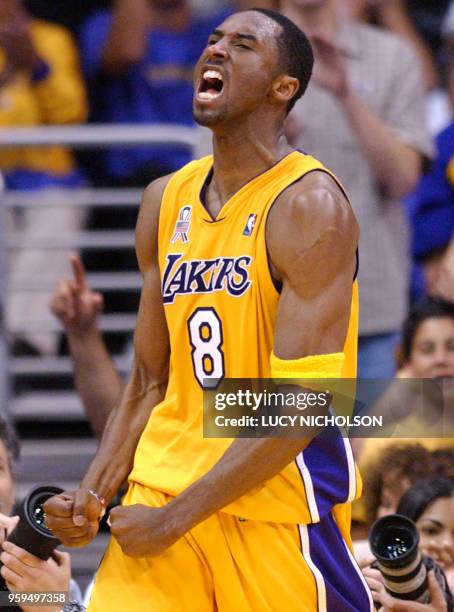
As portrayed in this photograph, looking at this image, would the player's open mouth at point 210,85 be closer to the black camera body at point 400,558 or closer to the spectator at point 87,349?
the black camera body at point 400,558

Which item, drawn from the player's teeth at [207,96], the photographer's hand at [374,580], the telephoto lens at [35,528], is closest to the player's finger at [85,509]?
the telephoto lens at [35,528]

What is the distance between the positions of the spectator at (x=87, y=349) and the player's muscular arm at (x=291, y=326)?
1904mm

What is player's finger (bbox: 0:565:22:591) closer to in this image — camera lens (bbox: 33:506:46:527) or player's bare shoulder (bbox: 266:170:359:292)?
camera lens (bbox: 33:506:46:527)

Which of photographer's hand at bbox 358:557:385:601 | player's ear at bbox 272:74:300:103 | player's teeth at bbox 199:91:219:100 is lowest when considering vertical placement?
photographer's hand at bbox 358:557:385:601

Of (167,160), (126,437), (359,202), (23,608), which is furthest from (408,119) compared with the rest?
(23,608)

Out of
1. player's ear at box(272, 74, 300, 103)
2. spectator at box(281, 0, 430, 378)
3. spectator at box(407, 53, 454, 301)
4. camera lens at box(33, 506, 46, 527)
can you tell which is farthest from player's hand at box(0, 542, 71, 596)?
spectator at box(407, 53, 454, 301)

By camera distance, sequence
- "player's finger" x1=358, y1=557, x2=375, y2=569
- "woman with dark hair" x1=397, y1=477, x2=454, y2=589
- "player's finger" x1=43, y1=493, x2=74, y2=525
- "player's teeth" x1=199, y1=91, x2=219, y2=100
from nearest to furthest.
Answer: "player's finger" x1=43, y1=493, x2=74, y2=525, "player's teeth" x1=199, y1=91, x2=219, y2=100, "player's finger" x1=358, y1=557, x2=375, y2=569, "woman with dark hair" x1=397, y1=477, x2=454, y2=589

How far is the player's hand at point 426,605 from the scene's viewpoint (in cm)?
429

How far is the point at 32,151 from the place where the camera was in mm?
7348

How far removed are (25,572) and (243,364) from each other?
2.85ft

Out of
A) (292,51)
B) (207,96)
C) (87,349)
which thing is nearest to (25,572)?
(207,96)

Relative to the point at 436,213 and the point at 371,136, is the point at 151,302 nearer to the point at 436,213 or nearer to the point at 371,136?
the point at 371,136

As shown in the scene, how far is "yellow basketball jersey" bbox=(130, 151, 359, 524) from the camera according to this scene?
A: 393 cm

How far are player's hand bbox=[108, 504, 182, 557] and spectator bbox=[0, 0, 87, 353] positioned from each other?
11.1ft
